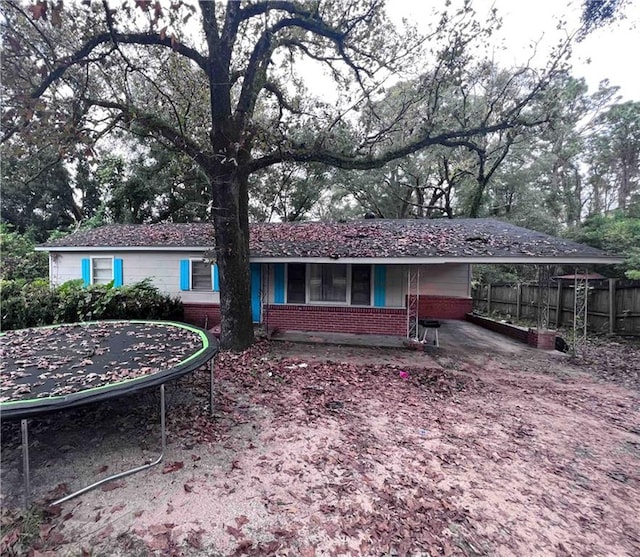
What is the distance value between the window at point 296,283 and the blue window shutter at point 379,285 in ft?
6.65

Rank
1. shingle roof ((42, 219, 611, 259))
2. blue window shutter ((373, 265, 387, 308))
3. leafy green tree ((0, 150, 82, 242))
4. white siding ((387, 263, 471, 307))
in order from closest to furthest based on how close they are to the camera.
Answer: shingle roof ((42, 219, 611, 259))
blue window shutter ((373, 265, 387, 308))
white siding ((387, 263, 471, 307))
leafy green tree ((0, 150, 82, 242))

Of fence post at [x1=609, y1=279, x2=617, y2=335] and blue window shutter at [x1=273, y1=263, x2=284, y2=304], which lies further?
blue window shutter at [x1=273, y1=263, x2=284, y2=304]

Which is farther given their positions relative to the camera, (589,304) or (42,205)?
(42,205)

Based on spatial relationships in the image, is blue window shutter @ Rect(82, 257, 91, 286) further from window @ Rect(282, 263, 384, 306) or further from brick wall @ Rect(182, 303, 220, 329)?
window @ Rect(282, 263, 384, 306)

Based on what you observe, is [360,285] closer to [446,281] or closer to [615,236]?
[446,281]

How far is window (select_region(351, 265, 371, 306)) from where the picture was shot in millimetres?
8914

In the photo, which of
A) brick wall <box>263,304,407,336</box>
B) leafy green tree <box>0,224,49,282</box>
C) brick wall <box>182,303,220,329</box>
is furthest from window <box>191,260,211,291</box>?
leafy green tree <box>0,224,49,282</box>

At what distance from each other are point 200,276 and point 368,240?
538 centimetres

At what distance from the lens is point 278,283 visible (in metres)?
9.36

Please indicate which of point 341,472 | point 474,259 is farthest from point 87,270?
point 474,259

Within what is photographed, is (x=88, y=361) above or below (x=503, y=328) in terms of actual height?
above

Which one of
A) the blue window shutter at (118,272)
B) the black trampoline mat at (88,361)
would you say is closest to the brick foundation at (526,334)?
the black trampoline mat at (88,361)

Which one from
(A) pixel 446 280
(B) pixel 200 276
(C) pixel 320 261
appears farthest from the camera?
(A) pixel 446 280

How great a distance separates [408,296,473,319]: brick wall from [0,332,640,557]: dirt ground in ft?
24.3
